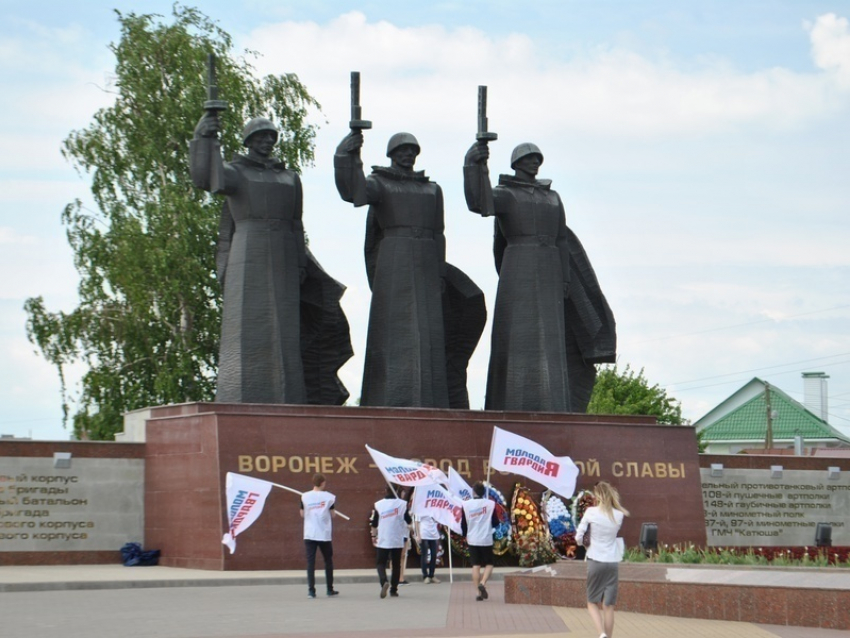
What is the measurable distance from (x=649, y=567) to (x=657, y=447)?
866 centimetres

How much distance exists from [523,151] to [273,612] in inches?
473

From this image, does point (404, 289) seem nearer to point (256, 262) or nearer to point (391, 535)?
point (256, 262)

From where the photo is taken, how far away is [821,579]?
553 inches

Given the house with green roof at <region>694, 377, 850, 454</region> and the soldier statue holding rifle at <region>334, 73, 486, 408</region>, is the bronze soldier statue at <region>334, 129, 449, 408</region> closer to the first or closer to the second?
the soldier statue holding rifle at <region>334, 73, 486, 408</region>

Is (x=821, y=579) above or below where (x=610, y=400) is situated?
below

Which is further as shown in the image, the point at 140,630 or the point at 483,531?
the point at 483,531

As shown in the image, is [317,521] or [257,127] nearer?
[317,521]

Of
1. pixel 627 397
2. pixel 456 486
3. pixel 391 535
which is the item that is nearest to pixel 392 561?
pixel 391 535

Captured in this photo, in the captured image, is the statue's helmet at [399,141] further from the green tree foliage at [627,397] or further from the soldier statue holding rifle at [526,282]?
the green tree foliage at [627,397]

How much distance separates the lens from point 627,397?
167ft

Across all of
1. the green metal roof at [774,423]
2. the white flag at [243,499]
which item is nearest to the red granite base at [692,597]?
the white flag at [243,499]

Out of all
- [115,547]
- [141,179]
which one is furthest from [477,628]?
[141,179]

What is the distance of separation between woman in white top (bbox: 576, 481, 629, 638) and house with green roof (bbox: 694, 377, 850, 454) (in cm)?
5333

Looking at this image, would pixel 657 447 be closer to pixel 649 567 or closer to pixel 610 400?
pixel 649 567
